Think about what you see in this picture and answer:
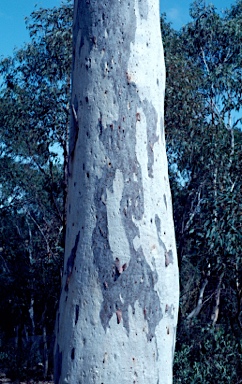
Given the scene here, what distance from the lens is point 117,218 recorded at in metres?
2.15

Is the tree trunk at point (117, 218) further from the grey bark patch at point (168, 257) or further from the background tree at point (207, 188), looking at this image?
the background tree at point (207, 188)

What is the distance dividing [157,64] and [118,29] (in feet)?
0.66

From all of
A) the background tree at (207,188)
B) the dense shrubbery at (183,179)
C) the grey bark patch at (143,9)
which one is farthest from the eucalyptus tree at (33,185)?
the grey bark patch at (143,9)

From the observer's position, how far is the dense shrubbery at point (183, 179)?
23.9 ft

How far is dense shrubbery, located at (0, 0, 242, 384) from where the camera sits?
7297 mm

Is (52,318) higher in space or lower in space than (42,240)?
lower

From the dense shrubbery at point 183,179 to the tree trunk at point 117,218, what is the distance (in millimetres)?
4432

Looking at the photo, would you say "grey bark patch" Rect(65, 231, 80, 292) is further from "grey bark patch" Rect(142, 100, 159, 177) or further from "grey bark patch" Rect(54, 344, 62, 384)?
"grey bark patch" Rect(142, 100, 159, 177)

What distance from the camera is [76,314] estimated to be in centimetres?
213

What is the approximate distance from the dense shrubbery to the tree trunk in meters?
4.43

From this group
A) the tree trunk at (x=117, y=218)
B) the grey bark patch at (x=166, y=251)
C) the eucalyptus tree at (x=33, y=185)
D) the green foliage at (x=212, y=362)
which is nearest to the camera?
the tree trunk at (x=117, y=218)

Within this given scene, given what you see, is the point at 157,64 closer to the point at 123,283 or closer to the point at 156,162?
the point at 156,162

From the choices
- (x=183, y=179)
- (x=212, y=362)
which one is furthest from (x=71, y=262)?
(x=183, y=179)

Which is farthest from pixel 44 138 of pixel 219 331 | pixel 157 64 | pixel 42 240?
pixel 157 64
